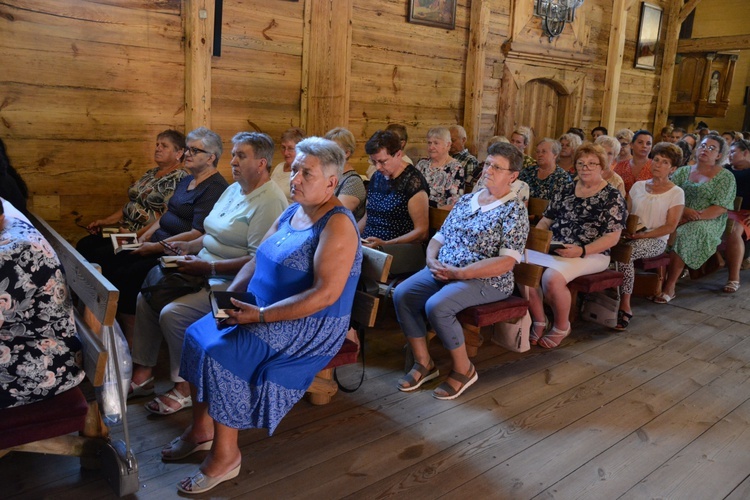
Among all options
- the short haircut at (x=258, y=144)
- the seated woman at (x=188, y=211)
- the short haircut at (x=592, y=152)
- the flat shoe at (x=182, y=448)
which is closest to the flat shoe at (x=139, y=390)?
the seated woman at (x=188, y=211)

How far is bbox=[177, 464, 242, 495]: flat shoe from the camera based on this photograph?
7.26ft

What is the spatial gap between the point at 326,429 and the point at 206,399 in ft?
2.11

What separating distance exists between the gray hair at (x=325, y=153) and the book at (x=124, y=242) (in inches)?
56.9

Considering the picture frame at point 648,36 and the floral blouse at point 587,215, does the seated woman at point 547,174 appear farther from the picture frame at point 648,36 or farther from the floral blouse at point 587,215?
the picture frame at point 648,36

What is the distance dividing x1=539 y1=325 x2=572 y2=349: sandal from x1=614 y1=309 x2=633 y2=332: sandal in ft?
1.73

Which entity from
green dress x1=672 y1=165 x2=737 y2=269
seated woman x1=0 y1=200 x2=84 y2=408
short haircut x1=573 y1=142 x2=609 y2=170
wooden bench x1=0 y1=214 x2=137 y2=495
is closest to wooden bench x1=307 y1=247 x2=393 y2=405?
wooden bench x1=0 y1=214 x2=137 y2=495

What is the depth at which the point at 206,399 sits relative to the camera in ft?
7.45

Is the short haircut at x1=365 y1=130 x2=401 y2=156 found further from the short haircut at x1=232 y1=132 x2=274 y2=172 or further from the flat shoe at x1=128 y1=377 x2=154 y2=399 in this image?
the flat shoe at x1=128 y1=377 x2=154 y2=399

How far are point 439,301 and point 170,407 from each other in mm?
1326

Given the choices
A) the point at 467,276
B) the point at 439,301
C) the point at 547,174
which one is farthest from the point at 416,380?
the point at 547,174

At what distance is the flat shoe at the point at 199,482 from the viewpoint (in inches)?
87.1

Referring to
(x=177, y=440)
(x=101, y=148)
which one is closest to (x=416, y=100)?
(x=101, y=148)

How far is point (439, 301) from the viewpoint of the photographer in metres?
3.08

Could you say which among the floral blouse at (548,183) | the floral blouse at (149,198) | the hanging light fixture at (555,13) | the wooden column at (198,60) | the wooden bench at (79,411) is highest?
the hanging light fixture at (555,13)
